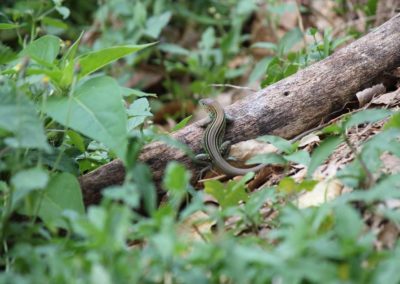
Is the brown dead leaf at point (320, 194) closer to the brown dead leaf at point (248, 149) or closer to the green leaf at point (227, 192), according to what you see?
the green leaf at point (227, 192)

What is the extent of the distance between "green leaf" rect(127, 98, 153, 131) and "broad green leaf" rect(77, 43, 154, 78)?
48 cm

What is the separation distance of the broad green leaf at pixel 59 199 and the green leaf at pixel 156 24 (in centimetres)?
382

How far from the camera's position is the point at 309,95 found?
3.93 meters

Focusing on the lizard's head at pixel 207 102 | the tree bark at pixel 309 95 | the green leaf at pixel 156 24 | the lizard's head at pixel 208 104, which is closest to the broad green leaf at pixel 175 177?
the tree bark at pixel 309 95

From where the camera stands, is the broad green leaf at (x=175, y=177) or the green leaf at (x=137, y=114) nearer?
the broad green leaf at (x=175, y=177)

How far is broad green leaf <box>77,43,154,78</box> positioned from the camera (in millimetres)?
3301

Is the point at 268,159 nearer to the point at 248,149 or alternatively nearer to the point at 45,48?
the point at 248,149

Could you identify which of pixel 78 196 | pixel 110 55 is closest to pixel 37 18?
pixel 110 55

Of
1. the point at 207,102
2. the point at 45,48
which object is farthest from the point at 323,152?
the point at 207,102

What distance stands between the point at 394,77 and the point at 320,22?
11.0 feet

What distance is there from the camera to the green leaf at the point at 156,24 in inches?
263

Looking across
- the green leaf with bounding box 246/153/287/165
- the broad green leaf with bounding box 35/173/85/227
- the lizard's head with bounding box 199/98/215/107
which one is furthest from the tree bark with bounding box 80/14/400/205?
the lizard's head with bounding box 199/98/215/107

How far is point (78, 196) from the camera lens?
2992 millimetres

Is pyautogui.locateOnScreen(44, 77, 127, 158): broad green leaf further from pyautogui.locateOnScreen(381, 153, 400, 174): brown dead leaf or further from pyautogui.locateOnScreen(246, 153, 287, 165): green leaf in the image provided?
pyautogui.locateOnScreen(381, 153, 400, 174): brown dead leaf
